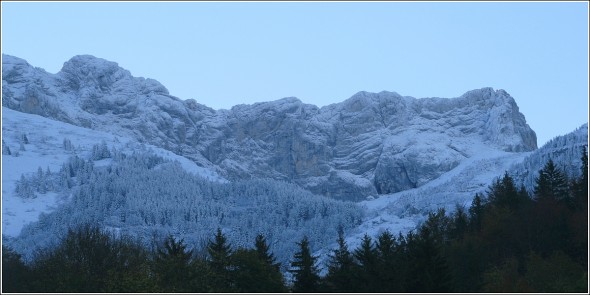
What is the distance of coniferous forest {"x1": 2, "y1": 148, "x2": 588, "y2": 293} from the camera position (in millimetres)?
63844

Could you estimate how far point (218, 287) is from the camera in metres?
70.0

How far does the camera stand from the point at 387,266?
70312 mm

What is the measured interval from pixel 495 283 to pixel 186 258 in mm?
25534

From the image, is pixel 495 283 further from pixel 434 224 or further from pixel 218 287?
pixel 434 224

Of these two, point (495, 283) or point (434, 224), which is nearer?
point (495, 283)

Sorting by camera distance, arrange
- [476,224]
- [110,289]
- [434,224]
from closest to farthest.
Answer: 1. [110,289]
2. [476,224]
3. [434,224]

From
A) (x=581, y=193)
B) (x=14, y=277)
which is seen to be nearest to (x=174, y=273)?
(x=14, y=277)

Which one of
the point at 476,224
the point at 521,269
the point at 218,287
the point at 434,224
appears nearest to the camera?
the point at 218,287

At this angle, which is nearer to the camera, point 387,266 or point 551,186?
point 387,266

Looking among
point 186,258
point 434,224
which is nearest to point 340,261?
point 186,258

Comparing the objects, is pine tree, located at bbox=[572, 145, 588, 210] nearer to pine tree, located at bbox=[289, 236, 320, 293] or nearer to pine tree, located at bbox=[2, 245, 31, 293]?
pine tree, located at bbox=[289, 236, 320, 293]

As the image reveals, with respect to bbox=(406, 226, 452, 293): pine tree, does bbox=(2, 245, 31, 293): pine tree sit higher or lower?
lower

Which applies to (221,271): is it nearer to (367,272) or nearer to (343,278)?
(343,278)

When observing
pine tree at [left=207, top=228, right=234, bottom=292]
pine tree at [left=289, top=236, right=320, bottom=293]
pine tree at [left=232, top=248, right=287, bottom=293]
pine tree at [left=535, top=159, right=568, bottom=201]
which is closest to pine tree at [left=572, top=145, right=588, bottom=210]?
pine tree at [left=535, top=159, right=568, bottom=201]
